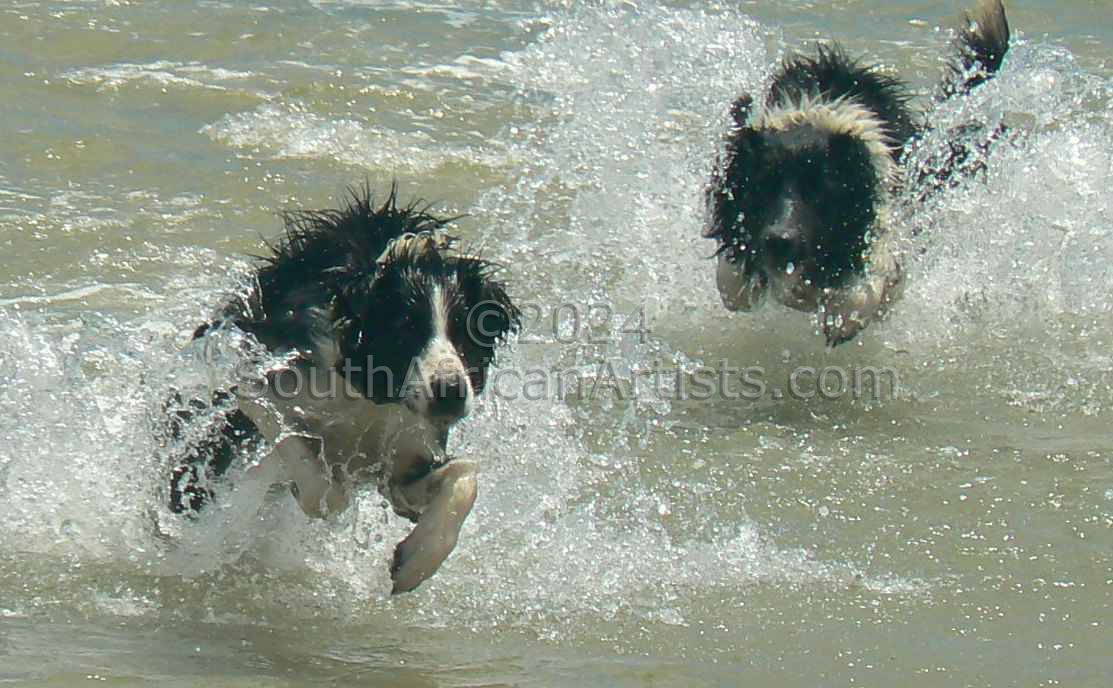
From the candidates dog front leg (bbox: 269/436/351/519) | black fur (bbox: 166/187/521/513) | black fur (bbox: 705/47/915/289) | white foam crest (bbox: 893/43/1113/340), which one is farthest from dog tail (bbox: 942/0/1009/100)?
dog front leg (bbox: 269/436/351/519)

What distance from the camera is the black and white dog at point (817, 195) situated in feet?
22.3

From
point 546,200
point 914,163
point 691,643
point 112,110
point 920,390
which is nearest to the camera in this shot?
point 691,643

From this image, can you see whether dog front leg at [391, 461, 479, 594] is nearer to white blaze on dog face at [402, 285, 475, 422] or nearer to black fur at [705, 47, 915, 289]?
white blaze on dog face at [402, 285, 475, 422]

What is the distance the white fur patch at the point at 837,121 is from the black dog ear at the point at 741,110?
269 mm

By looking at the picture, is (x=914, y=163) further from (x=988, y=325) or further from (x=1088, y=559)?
(x=1088, y=559)

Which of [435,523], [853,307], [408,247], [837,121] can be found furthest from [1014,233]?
[435,523]

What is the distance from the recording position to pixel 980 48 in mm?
7855

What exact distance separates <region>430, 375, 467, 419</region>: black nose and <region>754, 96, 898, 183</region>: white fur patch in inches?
109

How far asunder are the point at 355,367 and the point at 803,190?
256 centimetres

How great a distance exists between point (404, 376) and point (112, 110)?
579cm

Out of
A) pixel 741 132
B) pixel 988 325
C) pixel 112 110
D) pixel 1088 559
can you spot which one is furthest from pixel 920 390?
→ pixel 112 110

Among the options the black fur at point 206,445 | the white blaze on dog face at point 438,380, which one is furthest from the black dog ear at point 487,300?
the black fur at point 206,445

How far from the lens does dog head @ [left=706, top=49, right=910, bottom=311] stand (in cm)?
677

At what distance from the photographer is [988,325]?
738 centimetres
